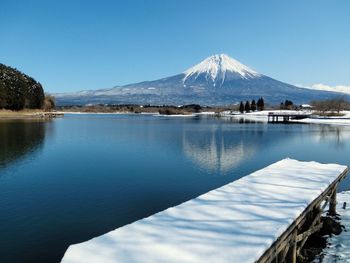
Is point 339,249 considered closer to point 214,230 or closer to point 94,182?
point 214,230

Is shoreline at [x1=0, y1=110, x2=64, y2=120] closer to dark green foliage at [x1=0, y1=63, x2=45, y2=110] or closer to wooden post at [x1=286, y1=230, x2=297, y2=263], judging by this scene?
dark green foliage at [x1=0, y1=63, x2=45, y2=110]

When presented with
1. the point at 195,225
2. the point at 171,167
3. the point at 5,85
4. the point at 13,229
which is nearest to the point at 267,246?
the point at 195,225

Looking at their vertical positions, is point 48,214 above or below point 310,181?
below

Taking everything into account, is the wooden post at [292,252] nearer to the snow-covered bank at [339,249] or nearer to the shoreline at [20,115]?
the snow-covered bank at [339,249]

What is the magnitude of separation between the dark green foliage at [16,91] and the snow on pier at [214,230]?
87.9 metres

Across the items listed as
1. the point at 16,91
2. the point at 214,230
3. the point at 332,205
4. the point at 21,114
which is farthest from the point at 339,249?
the point at 21,114

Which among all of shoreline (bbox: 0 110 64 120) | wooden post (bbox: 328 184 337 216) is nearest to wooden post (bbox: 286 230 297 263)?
wooden post (bbox: 328 184 337 216)

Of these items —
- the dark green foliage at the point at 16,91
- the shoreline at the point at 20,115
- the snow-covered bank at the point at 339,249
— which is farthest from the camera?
the shoreline at the point at 20,115

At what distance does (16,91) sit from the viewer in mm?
94688

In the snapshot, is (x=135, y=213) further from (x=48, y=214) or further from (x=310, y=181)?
(x=310, y=181)

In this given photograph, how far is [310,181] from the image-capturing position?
40.8 ft

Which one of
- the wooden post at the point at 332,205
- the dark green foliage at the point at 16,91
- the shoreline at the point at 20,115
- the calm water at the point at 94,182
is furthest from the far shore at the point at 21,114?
the wooden post at the point at 332,205

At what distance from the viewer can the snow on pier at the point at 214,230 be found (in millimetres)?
6188

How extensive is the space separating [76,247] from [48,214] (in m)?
6.77
